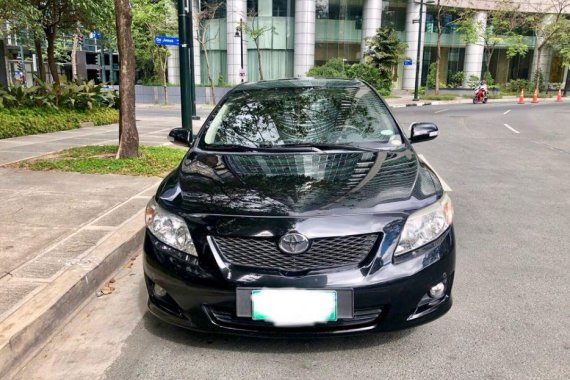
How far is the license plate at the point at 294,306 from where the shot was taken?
8.49 feet

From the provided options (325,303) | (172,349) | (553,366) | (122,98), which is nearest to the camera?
(325,303)

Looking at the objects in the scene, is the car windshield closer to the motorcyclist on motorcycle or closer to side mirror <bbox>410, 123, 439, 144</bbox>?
side mirror <bbox>410, 123, 439, 144</bbox>

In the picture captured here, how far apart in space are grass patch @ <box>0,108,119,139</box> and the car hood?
991 cm

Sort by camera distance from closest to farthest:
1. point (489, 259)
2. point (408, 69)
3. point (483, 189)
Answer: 1. point (489, 259)
2. point (483, 189)
3. point (408, 69)

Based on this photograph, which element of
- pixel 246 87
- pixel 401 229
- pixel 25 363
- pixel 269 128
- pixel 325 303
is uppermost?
pixel 246 87

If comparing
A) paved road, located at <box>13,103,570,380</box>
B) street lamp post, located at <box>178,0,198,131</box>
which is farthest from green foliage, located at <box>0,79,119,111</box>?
paved road, located at <box>13,103,570,380</box>

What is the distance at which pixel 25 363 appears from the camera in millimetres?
2967

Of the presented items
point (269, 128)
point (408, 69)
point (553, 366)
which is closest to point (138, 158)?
point (269, 128)

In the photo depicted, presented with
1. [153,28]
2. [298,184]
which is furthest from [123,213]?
[153,28]

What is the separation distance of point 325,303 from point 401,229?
1.90ft

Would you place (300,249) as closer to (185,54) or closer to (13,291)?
(13,291)

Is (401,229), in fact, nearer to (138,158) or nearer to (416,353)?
(416,353)

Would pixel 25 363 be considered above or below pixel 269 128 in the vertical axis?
below

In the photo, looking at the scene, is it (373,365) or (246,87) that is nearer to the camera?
(373,365)
